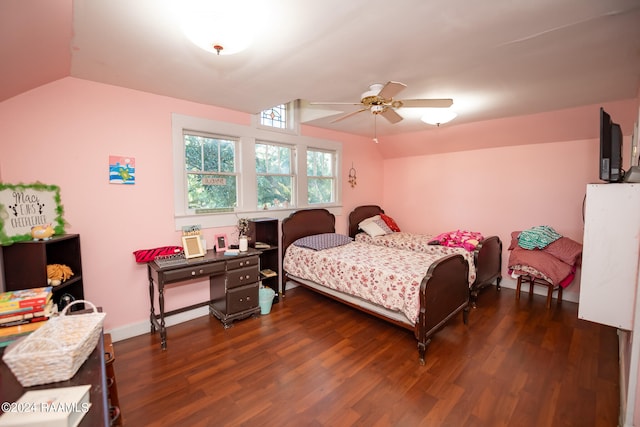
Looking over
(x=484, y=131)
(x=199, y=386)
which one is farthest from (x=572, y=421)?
(x=484, y=131)

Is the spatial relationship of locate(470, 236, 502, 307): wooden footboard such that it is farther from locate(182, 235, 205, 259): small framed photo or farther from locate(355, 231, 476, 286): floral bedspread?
locate(182, 235, 205, 259): small framed photo

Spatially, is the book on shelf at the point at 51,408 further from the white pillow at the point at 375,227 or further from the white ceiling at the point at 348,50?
the white pillow at the point at 375,227

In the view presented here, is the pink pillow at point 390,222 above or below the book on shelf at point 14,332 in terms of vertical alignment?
above

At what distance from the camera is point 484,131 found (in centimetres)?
410

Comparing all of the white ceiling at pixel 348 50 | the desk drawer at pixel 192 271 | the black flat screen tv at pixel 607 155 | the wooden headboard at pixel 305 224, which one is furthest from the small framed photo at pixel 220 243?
the black flat screen tv at pixel 607 155

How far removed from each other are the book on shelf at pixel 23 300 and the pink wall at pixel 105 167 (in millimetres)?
1135

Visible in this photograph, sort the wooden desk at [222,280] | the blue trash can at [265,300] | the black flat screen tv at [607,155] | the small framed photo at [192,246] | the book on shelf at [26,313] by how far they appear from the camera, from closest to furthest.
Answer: the book on shelf at [26,313] < the black flat screen tv at [607,155] < the wooden desk at [222,280] < the small framed photo at [192,246] < the blue trash can at [265,300]

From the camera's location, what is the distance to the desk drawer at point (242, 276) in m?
2.99

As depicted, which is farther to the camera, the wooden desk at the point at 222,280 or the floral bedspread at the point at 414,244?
the floral bedspread at the point at 414,244

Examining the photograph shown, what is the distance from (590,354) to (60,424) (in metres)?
3.72

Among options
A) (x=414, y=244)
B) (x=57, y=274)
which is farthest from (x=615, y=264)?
(x=57, y=274)

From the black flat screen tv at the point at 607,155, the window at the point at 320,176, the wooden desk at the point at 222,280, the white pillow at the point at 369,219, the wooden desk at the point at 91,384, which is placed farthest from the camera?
the white pillow at the point at 369,219

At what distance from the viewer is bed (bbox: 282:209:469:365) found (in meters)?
2.45

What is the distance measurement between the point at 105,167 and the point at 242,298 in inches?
73.8
